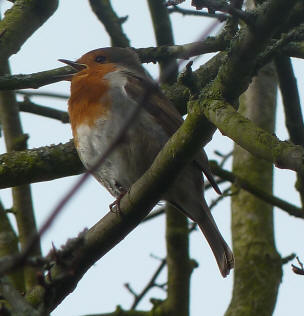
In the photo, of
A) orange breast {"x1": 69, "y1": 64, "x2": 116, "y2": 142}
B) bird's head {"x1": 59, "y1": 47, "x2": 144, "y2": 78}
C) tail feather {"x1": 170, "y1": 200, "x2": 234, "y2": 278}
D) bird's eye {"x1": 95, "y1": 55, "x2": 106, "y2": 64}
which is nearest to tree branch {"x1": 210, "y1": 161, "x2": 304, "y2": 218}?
tail feather {"x1": 170, "y1": 200, "x2": 234, "y2": 278}

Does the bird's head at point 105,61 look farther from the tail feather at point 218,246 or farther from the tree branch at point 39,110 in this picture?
the tail feather at point 218,246

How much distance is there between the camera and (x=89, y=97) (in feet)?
19.1

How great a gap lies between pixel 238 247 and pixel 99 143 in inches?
87.1

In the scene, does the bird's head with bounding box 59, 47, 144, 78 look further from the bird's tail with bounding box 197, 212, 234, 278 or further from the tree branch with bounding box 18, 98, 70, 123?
the bird's tail with bounding box 197, 212, 234, 278

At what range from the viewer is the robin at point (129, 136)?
5410mm

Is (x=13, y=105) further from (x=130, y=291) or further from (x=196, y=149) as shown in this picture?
(x=196, y=149)

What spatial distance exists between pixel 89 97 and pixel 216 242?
1.66 meters

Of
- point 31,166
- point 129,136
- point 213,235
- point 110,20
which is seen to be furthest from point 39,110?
point 213,235

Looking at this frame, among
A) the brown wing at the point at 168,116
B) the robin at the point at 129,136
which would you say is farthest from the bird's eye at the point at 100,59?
the brown wing at the point at 168,116

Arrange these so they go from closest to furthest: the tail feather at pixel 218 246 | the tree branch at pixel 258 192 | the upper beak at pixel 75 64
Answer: the tail feather at pixel 218 246, the tree branch at pixel 258 192, the upper beak at pixel 75 64

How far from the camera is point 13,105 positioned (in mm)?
6312

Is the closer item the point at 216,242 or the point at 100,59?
the point at 216,242

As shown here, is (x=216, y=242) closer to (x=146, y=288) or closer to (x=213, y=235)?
(x=213, y=235)

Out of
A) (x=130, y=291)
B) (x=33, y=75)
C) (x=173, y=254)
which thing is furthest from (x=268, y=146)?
(x=130, y=291)
